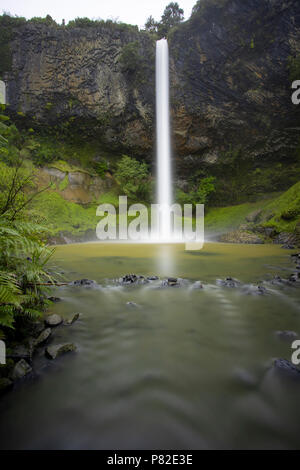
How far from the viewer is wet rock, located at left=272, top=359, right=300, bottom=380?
1330 mm

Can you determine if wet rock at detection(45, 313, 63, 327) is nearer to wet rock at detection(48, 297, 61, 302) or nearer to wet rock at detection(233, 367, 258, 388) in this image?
wet rock at detection(48, 297, 61, 302)

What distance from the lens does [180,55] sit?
1677 centimetres

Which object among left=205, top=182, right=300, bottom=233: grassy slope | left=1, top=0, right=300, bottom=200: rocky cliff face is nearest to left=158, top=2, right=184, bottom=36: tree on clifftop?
left=1, top=0, right=300, bottom=200: rocky cliff face

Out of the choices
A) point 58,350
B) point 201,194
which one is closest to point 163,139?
point 201,194

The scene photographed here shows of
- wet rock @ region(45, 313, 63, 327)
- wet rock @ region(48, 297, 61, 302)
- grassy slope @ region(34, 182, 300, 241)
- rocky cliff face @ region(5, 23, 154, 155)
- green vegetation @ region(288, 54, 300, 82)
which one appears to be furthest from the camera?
rocky cliff face @ region(5, 23, 154, 155)

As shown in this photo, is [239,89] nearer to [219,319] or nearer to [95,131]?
[95,131]

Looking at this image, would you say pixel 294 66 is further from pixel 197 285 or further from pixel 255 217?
pixel 197 285

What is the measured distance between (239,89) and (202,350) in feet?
66.6

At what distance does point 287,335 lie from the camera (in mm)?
1805

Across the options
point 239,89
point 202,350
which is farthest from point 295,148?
point 202,350

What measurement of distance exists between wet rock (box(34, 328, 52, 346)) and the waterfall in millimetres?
14174

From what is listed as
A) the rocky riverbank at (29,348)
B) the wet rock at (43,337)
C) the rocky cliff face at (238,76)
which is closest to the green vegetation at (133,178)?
the rocky cliff face at (238,76)

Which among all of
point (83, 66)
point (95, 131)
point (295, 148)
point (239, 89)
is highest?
point (83, 66)
